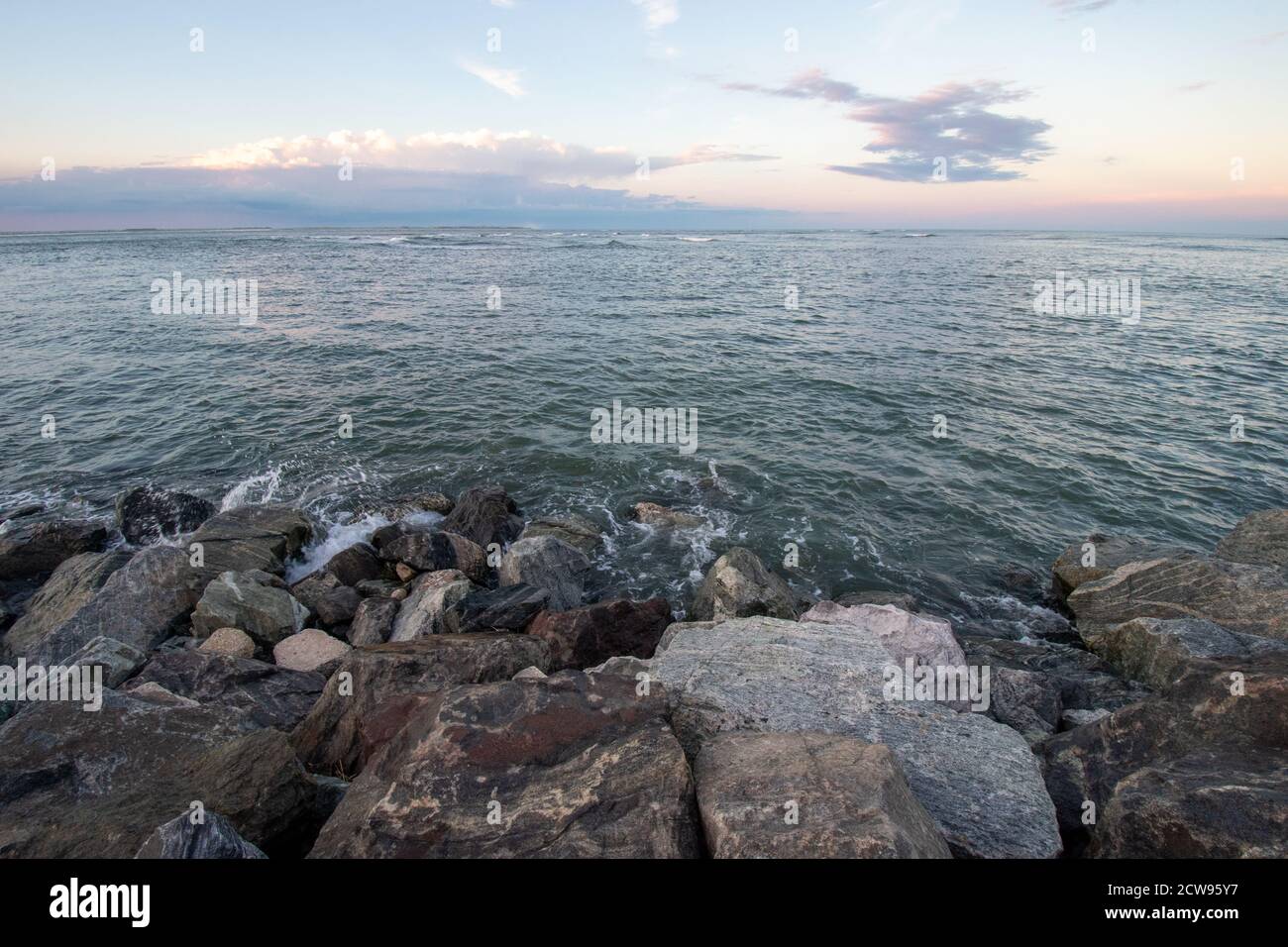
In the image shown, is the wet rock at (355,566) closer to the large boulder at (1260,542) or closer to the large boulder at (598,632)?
the large boulder at (598,632)

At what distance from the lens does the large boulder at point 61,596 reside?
39.4ft

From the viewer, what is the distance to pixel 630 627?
1156 cm

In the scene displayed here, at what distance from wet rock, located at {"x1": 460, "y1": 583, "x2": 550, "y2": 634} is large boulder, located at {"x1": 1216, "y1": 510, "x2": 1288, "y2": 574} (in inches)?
583

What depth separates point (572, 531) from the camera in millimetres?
16219

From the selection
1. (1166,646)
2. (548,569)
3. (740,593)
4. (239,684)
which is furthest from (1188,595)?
(239,684)

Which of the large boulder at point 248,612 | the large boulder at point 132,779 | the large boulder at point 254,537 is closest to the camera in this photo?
the large boulder at point 132,779

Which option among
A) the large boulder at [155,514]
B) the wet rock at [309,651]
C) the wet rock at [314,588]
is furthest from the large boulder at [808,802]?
the large boulder at [155,514]

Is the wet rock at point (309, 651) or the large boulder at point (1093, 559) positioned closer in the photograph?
the wet rock at point (309, 651)

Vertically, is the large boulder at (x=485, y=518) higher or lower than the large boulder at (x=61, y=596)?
higher

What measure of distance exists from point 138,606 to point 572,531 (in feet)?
29.6

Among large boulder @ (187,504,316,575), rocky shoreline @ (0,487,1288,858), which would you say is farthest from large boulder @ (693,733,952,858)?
large boulder @ (187,504,316,575)

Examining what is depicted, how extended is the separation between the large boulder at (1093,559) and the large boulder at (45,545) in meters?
23.2

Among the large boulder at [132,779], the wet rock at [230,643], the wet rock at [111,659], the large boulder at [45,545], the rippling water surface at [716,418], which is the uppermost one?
the rippling water surface at [716,418]
